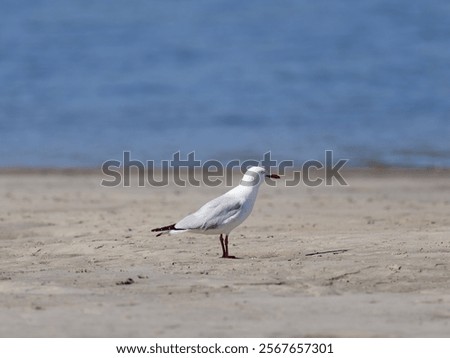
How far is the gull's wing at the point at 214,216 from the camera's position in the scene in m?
7.62

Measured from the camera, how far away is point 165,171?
46.5 feet

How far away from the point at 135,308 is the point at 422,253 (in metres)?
2.41

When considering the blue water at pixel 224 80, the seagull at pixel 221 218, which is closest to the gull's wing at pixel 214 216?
the seagull at pixel 221 218

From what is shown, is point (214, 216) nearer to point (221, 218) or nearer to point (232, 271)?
point (221, 218)

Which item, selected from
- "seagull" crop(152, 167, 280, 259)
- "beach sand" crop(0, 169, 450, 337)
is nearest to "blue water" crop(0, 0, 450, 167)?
"beach sand" crop(0, 169, 450, 337)

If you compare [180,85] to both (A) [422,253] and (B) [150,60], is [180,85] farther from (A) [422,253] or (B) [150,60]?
(A) [422,253]

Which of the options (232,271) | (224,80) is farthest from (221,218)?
(224,80)

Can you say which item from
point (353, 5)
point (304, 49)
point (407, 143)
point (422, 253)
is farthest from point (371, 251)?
point (353, 5)

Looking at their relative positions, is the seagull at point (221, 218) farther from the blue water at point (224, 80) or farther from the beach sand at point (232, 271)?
the blue water at point (224, 80)

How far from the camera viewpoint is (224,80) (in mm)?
23344

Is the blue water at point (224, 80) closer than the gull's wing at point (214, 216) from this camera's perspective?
No

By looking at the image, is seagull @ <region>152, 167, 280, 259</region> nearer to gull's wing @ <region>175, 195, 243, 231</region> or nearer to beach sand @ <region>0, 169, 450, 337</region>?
gull's wing @ <region>175, 195, 243, 231</region>

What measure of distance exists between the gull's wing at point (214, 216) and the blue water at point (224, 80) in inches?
282

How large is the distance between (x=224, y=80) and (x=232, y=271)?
1666 cm
